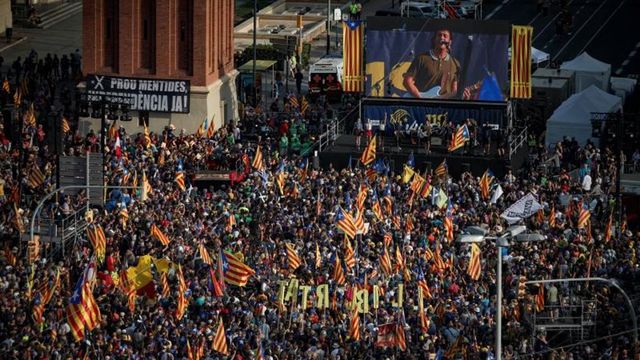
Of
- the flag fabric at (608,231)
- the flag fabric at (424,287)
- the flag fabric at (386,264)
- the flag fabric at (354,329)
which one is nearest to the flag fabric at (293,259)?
the flag fabric at (386,264)

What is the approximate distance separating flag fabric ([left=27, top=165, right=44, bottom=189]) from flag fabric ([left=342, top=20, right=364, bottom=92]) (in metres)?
14.8

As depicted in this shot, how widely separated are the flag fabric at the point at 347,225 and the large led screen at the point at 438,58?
16.8 m

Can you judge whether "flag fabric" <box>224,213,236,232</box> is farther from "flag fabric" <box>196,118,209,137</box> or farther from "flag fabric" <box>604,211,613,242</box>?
"flag fabric" <box>604,211,613,242</box>

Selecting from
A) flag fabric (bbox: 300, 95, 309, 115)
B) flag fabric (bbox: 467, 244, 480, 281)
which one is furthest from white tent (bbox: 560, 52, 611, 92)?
flag fabric (bbox: 467, 244, 480, 281)

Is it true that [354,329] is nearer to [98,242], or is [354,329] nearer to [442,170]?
[98,242]

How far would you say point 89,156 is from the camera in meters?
76.2

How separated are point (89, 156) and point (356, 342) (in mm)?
15254

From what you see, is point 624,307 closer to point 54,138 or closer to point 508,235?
point 508,235

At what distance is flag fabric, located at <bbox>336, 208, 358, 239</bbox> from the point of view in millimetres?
72875

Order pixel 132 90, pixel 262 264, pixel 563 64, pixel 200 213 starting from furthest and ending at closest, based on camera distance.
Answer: pixel 563 64
pixel 132 90
pixel 200 213
pixel 262 264

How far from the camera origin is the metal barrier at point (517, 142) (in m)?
86.3

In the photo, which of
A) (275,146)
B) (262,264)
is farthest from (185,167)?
(262,264)

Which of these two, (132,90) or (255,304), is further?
(132,90)

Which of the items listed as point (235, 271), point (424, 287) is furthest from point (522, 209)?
point (235, 271)
